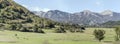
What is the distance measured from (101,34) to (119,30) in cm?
1237

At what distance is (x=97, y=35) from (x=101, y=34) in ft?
10.2

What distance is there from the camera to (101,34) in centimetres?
16038

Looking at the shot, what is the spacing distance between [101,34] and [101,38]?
2084 mm

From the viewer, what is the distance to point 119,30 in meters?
167

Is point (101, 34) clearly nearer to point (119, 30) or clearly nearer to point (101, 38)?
point (101, 38)

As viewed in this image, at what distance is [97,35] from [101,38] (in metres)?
3.12

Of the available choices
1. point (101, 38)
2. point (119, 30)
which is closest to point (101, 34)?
point (101, 38)

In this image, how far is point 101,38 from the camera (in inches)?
6329

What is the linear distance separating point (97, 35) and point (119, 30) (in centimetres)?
1297

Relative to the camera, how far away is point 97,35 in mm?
162875
